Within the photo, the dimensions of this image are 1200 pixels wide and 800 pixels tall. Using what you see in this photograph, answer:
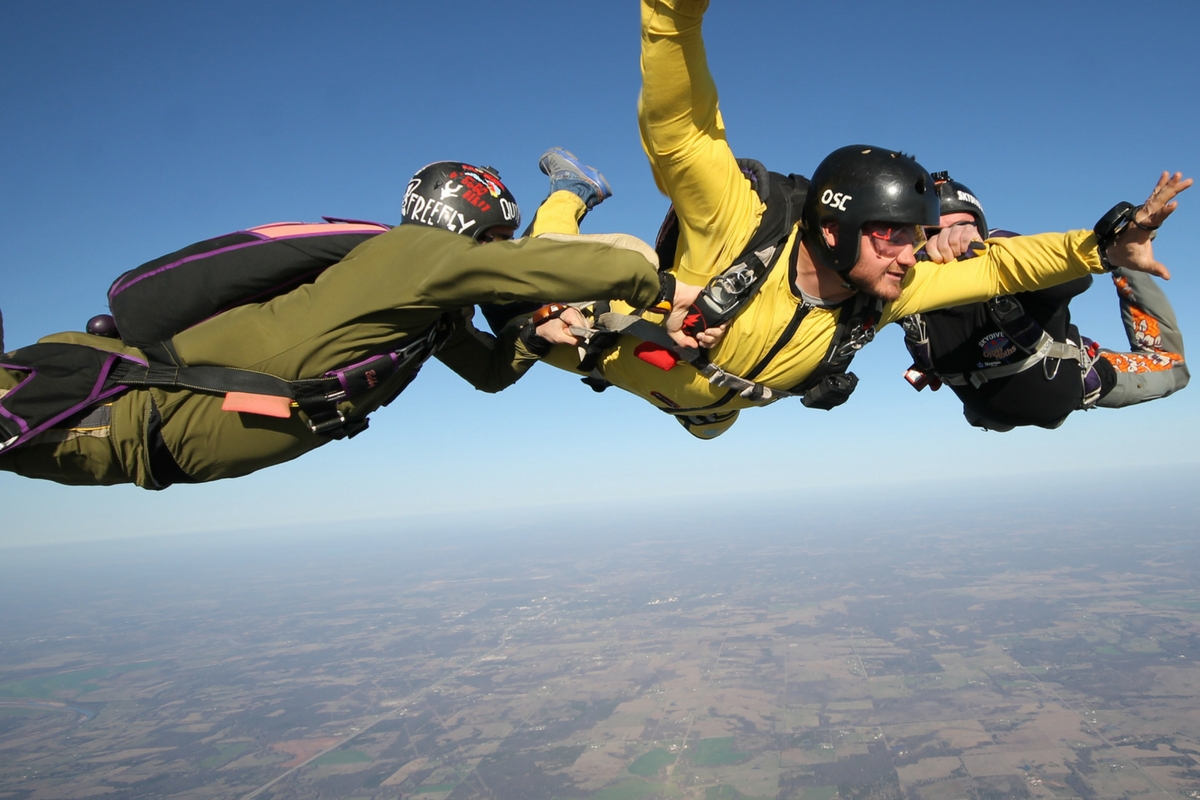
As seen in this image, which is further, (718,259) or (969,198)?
(969,198)

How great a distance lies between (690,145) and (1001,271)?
157 cm

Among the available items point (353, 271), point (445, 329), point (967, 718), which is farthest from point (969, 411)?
point (967, 718)

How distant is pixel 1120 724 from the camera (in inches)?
1868

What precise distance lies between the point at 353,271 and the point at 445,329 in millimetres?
550

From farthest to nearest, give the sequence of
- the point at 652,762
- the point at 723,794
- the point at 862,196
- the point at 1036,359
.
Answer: the point at 652,762
the point at 723,794
the point at 1036,359
the point at 862,196

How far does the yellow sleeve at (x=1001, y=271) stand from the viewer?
2.65m

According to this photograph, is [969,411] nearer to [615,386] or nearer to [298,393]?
[615,386]

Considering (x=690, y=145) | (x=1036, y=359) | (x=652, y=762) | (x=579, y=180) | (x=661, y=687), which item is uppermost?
(x=579, y=180)

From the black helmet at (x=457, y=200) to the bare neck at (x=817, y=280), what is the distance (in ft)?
4.09

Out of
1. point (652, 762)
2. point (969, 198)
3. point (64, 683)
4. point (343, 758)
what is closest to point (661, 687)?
point (652, 762)

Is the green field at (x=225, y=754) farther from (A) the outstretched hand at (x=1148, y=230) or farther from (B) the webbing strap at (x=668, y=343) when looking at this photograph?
(A) the outstretched hand at (x=1148, y=230)

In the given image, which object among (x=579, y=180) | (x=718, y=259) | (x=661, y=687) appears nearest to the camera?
(x=718, y=259)

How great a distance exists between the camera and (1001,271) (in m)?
2.93

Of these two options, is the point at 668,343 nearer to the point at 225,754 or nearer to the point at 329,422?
the point at 329,422
